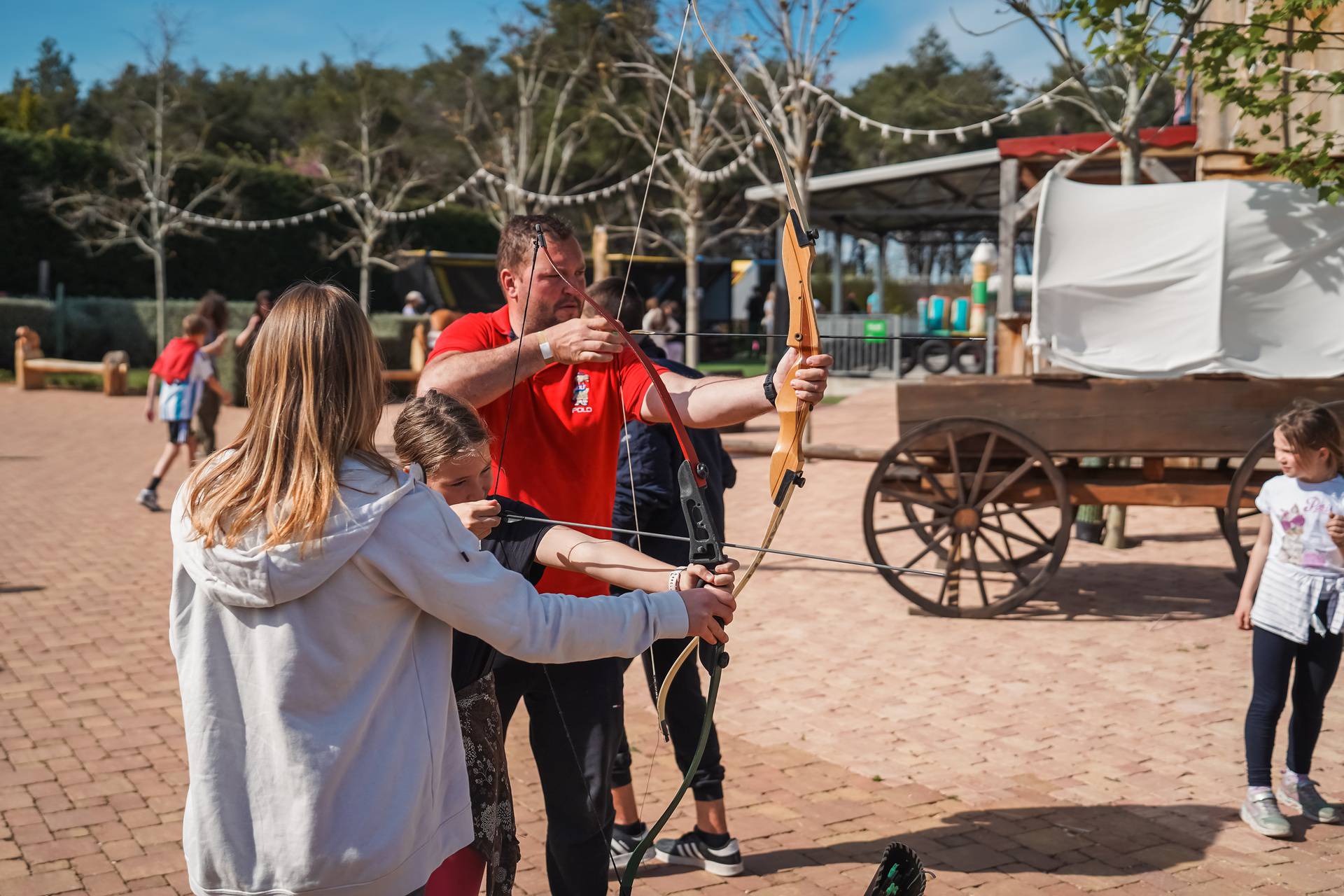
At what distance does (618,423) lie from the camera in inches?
120

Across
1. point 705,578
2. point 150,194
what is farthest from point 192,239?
point 705,578

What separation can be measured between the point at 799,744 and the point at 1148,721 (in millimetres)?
1464

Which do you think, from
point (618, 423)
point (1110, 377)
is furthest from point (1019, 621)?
point (618, 423)

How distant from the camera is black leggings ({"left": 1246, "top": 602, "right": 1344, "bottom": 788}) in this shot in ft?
12.6

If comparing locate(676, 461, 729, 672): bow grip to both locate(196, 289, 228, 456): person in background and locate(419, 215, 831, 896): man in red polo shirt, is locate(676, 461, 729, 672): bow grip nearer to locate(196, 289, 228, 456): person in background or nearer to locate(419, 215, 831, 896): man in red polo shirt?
locate(419, 215, 831, 896): man in red polo shirt

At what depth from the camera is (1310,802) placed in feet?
12.8

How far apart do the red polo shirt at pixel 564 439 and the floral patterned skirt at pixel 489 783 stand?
0.39 m

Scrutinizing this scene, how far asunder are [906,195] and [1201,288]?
11523mm

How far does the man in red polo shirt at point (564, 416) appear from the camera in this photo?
2.71 m

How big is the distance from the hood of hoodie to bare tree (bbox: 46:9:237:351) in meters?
25.4

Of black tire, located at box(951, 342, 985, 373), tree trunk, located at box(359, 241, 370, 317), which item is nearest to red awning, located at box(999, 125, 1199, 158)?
black tire, located at box(951, 342, 985, 373)

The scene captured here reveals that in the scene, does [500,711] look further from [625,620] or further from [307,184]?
[307,184]

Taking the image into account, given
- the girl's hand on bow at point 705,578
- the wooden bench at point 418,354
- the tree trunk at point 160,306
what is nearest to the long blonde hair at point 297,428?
the girl's hand on bow at point 705,578

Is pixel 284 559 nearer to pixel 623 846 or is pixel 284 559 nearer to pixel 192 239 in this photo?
pixel 623 846
